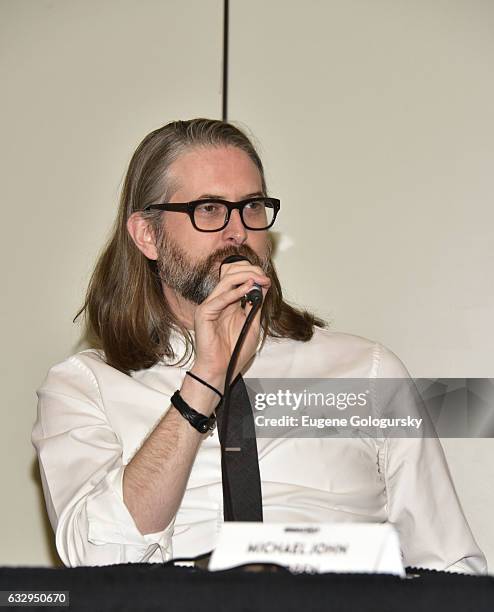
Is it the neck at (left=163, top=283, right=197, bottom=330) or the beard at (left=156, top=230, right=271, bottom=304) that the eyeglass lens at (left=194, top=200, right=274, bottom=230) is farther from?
the neck at (left=163, top=283, right=197, bottom=330)

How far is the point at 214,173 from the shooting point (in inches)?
76.0

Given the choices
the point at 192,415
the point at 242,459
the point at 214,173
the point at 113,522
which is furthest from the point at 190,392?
the point at 214,173

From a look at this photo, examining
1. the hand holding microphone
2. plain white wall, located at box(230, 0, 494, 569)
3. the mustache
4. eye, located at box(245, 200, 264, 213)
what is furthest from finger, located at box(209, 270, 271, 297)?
plain white wall, located at box(230, 0, 494, 569)

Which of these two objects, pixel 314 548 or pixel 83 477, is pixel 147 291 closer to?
pixel 83 477

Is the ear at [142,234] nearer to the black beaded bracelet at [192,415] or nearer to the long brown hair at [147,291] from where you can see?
the long brown hair at [147,291]

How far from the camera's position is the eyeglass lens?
187 cm

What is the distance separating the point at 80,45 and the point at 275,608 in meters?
1.97

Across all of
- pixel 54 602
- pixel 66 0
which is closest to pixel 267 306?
pixel 66 0

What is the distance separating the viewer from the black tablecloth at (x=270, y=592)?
2.63 feet

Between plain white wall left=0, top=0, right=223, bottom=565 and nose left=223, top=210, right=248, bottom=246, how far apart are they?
2.03ft

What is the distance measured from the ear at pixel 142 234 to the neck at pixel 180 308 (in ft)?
0.27

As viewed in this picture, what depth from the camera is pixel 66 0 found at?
97.3 inches

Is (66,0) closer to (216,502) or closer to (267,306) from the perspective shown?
(267,306)

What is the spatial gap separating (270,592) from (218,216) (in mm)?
1146
